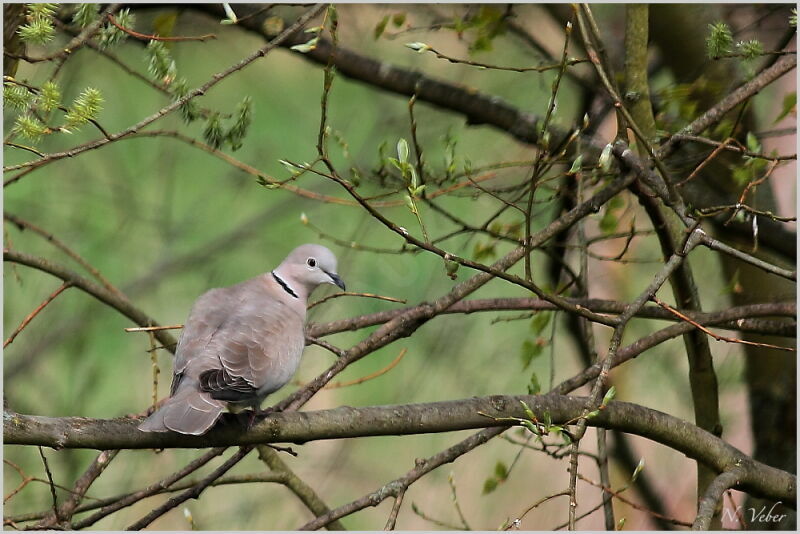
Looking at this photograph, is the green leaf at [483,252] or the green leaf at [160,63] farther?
the green leaf at [483,252]

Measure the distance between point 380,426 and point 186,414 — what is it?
1.32ft

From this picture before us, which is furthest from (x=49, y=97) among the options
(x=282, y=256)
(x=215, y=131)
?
(x=282, y=256)

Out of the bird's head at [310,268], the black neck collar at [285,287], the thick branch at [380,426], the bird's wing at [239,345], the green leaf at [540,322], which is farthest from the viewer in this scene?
the green leaf at [540,322]

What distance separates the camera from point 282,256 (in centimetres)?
483

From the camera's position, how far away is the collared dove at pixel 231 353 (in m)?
2.01

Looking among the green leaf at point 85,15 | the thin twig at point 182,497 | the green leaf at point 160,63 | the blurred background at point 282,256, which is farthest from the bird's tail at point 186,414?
the blurred background at point 282,256

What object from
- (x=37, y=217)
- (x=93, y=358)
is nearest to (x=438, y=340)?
(x=93, y=358)

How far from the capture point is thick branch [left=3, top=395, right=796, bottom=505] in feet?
6.03

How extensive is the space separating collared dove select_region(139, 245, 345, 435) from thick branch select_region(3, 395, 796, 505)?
0.22 feet

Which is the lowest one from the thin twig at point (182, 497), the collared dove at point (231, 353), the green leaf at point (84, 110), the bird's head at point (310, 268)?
the thin twig at point (182, 497)

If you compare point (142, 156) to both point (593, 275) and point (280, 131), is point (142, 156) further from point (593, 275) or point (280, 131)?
point (593, 275)

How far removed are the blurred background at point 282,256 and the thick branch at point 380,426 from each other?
1799 mm

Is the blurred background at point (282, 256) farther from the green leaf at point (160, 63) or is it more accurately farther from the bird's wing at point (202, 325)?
the green leaf at point (160, 63)

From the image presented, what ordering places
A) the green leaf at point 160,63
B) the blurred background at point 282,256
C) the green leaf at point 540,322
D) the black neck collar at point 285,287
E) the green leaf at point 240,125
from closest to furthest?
1. the green leaf at point 160,63
2. the green leaf at point 240,125
3. the black neck collar at point 285,287
4. the green leaf at point 540,322
5. the blurred background at point 282,256
